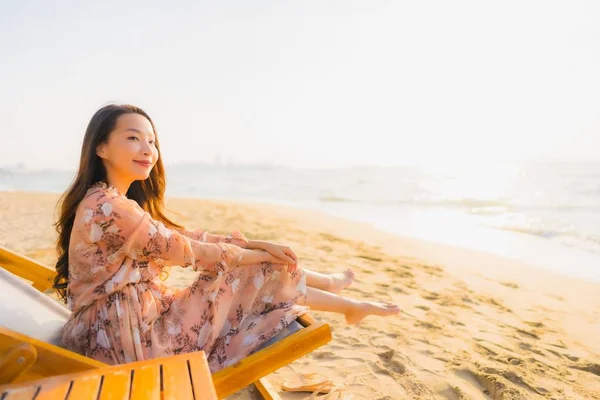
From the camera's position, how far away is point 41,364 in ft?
5.34

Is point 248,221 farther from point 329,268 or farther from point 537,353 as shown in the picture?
point 537,353

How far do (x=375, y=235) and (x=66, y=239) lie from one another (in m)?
7.13

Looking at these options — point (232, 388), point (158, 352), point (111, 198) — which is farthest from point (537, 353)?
point (111, 198)

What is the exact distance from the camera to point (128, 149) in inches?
85.0

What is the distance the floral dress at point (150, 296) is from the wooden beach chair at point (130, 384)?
1.18 feet

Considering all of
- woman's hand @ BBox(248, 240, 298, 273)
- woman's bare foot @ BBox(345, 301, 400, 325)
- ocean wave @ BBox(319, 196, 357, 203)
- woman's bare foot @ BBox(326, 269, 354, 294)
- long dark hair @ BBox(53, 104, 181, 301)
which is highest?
long dark hair @ BBox(53, 104, 181, 301)

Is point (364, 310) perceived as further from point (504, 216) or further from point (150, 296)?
point (504, 216)

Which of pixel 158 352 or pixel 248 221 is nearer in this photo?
pixel 158 352

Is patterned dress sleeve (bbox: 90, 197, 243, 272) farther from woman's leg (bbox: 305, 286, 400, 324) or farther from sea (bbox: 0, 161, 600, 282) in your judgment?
sea (bbox: 0, 161, 600, 282)

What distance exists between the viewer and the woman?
1.96 meters

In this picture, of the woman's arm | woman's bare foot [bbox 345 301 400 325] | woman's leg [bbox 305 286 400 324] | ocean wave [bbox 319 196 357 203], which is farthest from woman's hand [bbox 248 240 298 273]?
ocean wave [bbox 319 196 357 203]

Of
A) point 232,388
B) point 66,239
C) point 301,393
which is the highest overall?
point 66,239

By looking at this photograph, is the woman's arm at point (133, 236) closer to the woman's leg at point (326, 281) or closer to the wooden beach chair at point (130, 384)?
the wooden beach chair at point (130, 384)

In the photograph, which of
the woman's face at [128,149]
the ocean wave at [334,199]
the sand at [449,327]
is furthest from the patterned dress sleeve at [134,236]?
the ocean wave at [334,199]
